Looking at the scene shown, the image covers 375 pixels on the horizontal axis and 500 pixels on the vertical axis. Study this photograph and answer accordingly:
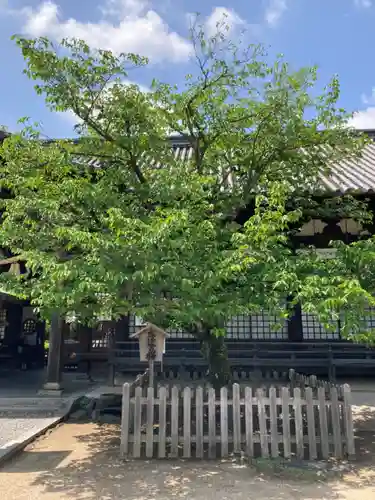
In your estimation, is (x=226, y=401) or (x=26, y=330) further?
(x=26, y=330)

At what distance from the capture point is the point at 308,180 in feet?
26.5

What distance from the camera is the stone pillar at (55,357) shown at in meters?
11.0

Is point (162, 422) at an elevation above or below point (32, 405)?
above

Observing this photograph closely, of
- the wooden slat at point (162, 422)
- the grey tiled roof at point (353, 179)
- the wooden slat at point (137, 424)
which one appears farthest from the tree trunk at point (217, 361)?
the grey tiled roof at point (353, 179)

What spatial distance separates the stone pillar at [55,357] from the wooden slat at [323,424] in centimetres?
747

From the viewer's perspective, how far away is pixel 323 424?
245 inches

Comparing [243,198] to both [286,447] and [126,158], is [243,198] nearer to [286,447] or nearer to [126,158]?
[126,158]

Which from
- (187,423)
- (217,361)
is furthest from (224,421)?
(217,361)

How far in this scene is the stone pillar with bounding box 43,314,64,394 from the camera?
11.0 m

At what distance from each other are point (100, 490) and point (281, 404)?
300cm

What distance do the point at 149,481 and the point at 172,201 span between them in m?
4.03

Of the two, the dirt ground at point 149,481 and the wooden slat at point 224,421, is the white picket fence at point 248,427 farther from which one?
the dirt ground at point 149,481

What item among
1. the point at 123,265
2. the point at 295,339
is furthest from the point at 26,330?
the point at 123,265

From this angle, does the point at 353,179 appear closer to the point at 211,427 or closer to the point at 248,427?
the point at 248,427
